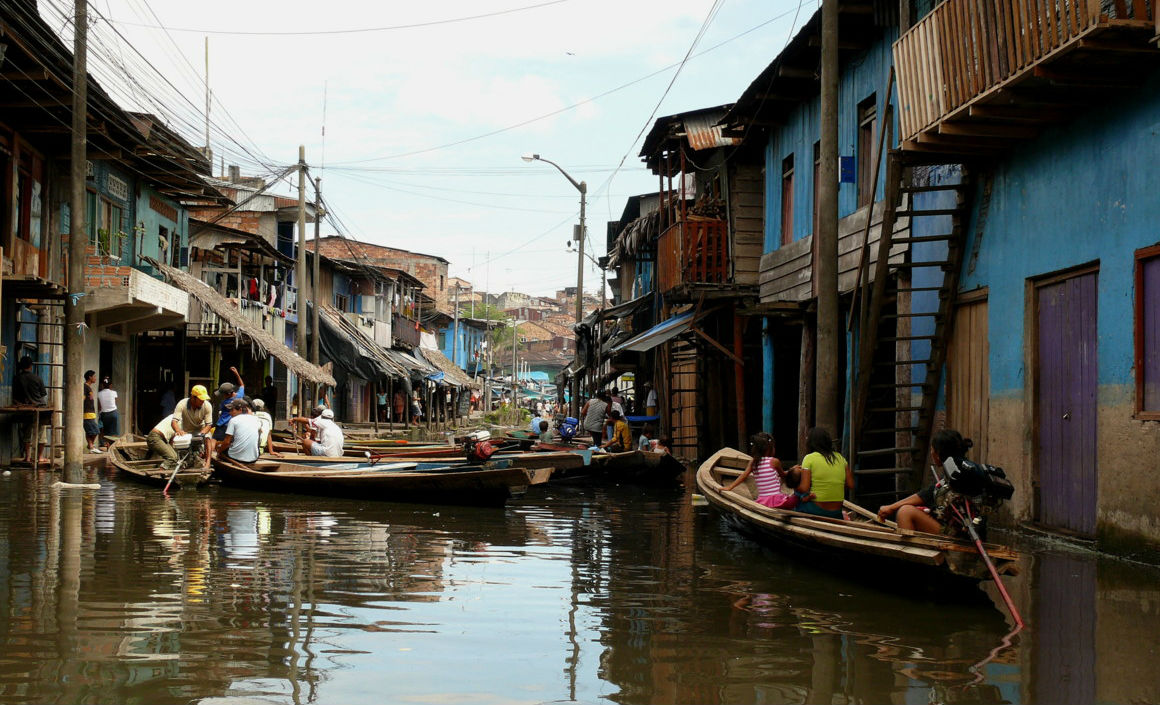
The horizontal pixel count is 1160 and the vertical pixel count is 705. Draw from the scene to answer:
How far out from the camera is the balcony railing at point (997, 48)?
9445 mm

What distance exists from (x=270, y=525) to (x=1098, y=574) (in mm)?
8467

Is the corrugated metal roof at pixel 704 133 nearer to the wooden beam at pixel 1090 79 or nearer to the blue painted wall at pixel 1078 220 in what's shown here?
the blue painted wall at pixel 1078 220

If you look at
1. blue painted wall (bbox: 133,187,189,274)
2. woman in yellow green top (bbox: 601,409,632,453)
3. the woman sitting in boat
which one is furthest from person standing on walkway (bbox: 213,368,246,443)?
the woman sitting in boat

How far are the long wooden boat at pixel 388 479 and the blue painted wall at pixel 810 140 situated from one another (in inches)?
251

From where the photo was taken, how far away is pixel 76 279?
16.1 metres

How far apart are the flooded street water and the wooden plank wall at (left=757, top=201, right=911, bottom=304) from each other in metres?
5.46

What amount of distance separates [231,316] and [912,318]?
57.4ft

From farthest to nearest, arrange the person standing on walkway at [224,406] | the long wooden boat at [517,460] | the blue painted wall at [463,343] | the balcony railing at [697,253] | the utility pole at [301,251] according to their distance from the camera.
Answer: the blue painted wall at [463,343]
the utility pole at [301,251]
the balcony railing at [697,253]
the person standing on walkway at [224,406]
the long wooden boat at [517,460]

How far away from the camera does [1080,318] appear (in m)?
11.3

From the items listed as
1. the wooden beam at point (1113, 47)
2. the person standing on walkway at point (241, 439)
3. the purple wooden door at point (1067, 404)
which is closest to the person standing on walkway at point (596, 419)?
the person standing on walkway at point (241, 439)

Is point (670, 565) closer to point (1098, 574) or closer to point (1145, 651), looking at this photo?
point (1098, 574)

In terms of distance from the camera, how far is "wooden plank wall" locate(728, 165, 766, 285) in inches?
900

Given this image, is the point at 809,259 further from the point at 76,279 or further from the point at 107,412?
the point at 107,412

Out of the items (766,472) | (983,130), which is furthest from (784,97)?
(766,472)
